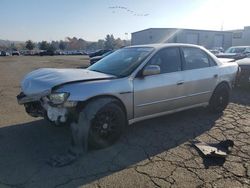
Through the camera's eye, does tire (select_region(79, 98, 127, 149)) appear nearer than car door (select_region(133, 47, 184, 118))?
Yes

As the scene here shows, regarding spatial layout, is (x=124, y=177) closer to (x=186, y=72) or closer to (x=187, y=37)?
(x=186, y=72)

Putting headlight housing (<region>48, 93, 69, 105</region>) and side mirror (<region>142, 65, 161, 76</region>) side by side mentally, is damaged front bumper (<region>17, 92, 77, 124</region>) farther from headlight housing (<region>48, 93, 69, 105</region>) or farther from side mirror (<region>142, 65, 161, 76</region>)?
side mirror (<region>142, 65, 161, 76</region>)

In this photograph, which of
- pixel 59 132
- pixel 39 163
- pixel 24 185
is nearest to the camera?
pixel 24 185

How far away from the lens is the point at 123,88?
14.1ft

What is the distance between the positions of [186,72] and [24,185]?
360 cm

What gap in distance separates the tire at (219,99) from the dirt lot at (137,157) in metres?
0.44

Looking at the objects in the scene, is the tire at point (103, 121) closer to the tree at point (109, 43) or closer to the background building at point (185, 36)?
the background building at point (185, 36)

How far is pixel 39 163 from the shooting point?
3.66 m

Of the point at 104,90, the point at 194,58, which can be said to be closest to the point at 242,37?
the point at 194,58

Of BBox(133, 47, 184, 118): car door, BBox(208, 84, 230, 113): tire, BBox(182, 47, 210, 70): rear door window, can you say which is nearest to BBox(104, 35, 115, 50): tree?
BBox(208, 84, 230, 113): tire

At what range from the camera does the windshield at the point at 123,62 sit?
4.63 meters

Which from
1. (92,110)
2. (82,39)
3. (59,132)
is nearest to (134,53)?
(92,110)

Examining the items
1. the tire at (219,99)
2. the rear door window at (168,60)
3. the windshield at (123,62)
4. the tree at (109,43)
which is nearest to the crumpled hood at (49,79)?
the windshield at (123,62)

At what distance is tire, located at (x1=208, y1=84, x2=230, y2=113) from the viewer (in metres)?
6.11
